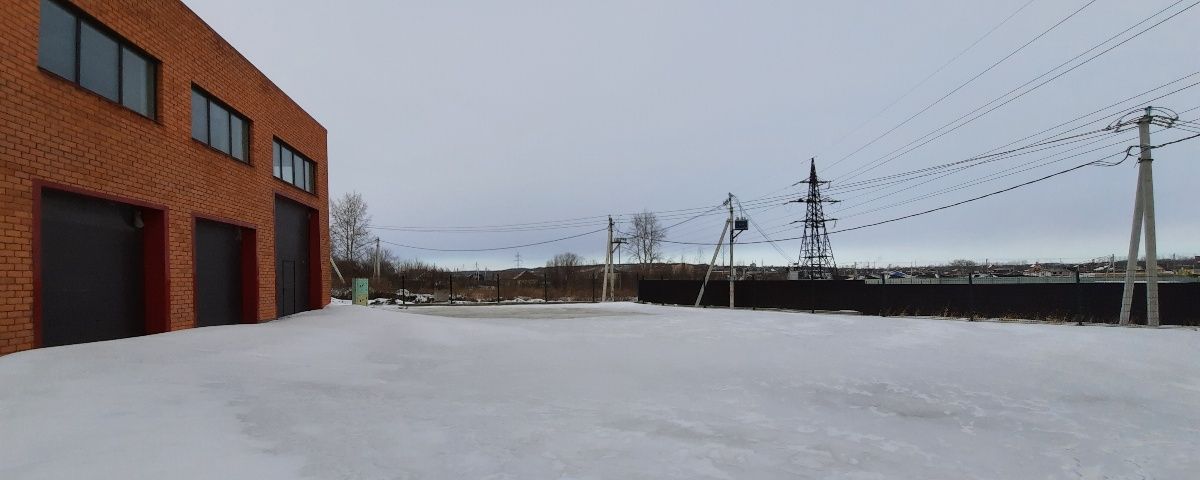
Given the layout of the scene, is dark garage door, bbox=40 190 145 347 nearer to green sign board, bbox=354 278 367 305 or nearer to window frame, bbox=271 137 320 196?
window frame, bbox=271 137 320 196

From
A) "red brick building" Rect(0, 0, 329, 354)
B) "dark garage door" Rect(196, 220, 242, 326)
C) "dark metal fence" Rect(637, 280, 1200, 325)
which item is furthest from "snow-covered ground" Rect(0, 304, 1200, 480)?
"dark metal fence" Rect(637, 280, 1200, 325)

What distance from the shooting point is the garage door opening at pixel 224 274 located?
34.9 ft

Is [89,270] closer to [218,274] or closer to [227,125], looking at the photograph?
[218,274]

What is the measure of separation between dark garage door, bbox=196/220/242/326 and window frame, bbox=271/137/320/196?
8.92ft

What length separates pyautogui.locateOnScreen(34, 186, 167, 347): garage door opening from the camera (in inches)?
283

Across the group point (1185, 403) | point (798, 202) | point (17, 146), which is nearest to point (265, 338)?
A: point (17, 146)

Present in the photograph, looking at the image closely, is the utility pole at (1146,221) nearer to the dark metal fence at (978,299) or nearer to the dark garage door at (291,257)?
the dark metal fence at (978,299)

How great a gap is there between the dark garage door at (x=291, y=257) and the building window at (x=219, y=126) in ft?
7.45

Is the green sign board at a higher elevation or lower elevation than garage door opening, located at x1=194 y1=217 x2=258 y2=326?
lower

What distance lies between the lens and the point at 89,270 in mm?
7910

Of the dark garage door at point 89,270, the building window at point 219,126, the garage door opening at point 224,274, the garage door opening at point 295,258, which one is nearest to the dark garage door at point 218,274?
the garage door opening at point 224,274

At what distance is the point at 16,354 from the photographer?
6.06 metres

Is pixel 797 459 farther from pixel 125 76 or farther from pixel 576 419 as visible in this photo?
pixel 125 76

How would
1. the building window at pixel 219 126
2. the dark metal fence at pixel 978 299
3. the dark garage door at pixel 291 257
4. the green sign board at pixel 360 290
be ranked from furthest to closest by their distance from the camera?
the green sign board at pixel 360 290, the dark metal fence at pixel 978 299, the dark garage door at pixel 291 257, the building window at pixel 219 126
